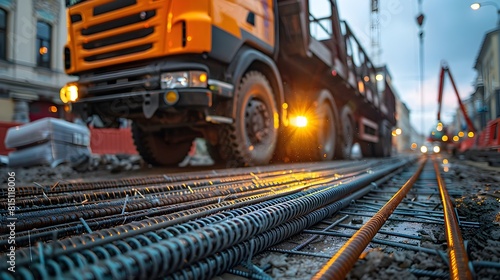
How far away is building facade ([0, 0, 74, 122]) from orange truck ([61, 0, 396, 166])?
1122 centimetres

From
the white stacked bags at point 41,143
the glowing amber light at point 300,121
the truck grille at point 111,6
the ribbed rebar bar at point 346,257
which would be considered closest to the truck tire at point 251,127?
the glowing amber light at point 300,121

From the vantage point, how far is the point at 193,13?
377 centimetres

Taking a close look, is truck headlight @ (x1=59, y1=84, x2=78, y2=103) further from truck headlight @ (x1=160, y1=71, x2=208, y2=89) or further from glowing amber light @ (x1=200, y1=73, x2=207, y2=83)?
glowing amber light @ (x1=200, y1=73, x2=207, y2=83)

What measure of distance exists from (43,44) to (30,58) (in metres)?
1.06

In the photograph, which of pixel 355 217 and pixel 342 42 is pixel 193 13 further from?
pixel 342 42

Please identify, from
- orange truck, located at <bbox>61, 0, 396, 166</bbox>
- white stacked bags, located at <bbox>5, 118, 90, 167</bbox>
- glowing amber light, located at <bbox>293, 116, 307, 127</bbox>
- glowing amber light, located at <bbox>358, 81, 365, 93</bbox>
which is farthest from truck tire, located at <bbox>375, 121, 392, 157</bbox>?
white stacked bags, located at <bbox>5, 118, 90, 167</bbox>

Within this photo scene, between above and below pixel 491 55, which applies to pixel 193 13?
below

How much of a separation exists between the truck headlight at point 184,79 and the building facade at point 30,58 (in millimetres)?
13120

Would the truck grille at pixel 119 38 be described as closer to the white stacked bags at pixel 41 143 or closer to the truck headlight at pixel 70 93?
the truck headlight at pixel 70 93

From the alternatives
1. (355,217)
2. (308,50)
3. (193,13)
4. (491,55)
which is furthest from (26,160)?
(491,55)

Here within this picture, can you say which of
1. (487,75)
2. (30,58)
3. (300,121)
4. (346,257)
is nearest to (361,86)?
(300,121)

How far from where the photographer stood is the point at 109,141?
1320cm

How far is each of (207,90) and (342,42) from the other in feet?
15.2

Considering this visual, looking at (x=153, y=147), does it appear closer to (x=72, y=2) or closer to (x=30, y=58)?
(x=72, y=2)
